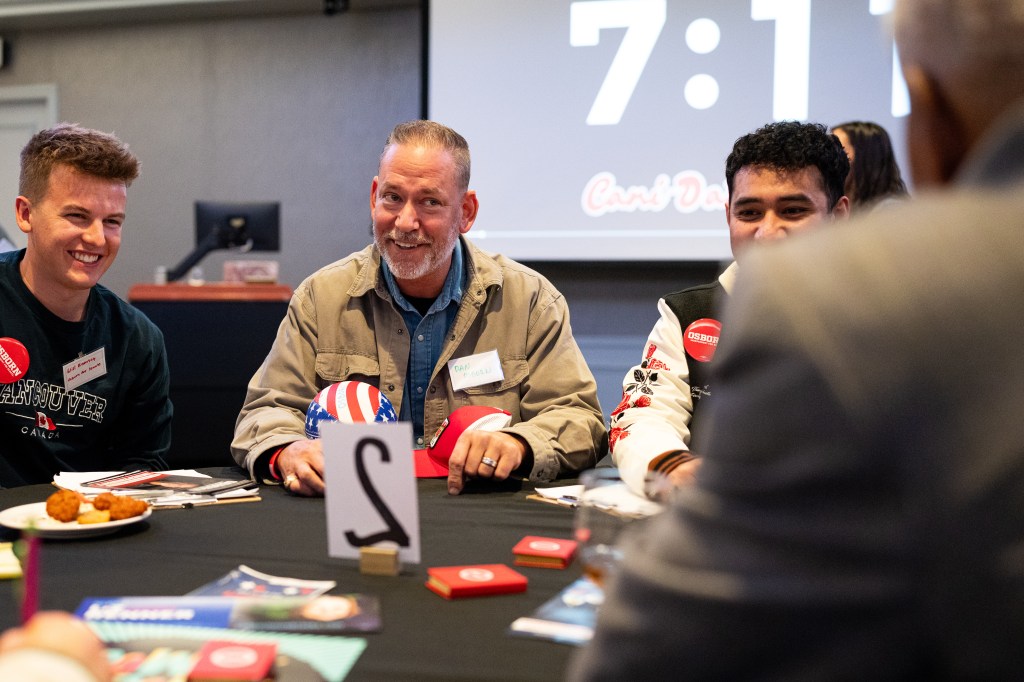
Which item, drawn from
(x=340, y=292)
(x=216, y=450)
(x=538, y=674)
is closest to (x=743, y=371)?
(x=538, y=674)

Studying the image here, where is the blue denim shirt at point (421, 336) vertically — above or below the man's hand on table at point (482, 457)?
above

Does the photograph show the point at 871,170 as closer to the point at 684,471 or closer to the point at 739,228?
the point at 739,228

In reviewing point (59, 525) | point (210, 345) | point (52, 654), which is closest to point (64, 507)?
point (59, 525)

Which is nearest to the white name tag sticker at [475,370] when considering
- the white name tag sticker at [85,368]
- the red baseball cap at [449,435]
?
the red baseball cap at [449,435]

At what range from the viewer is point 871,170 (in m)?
2.90

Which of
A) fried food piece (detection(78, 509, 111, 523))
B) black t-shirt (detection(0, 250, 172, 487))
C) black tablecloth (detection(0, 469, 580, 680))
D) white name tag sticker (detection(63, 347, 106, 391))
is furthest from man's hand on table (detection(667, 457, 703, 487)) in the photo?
white name tag sticker (detection(63, 347, 106, 391))

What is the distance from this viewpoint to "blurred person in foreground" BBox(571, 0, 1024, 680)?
423mm

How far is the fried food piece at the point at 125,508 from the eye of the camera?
1265 mm

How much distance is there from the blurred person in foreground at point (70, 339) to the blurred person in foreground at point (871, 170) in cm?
217

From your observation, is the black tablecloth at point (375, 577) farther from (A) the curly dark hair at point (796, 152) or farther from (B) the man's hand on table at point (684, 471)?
(A) the curly dark hair at point (796, 152)

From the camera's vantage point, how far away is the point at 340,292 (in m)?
2.17

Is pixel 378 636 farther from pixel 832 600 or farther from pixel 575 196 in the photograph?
pixel 575 196

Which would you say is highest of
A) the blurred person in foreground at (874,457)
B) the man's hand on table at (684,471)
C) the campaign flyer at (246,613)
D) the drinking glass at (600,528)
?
the blurred person in foreground at (874,457)

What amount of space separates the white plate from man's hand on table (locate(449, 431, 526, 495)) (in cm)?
54
